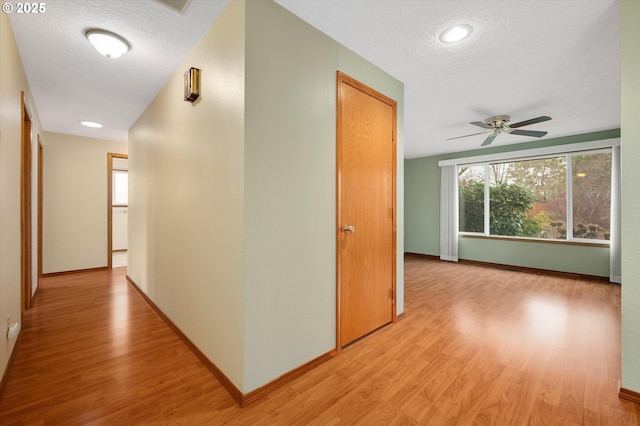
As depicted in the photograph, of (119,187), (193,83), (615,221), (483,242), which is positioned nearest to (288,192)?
(193,83)

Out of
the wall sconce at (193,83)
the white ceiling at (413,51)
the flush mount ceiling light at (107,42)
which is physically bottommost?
the wall sconce at (193,83)

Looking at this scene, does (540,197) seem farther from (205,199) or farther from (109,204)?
(109,204)

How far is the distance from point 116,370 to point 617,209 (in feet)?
22.0

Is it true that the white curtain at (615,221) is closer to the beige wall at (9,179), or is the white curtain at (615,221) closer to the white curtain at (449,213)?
the white curtain at (449,213)

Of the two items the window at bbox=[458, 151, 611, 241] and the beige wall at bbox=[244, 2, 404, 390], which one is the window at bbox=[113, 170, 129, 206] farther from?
the window at bbox=[458, 151, 611, 241]

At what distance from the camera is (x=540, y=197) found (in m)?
5.30

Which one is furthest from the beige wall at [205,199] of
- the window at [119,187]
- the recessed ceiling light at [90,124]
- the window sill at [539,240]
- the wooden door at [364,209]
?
the window sill at [539,240]

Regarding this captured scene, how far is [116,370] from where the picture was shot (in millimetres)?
1997

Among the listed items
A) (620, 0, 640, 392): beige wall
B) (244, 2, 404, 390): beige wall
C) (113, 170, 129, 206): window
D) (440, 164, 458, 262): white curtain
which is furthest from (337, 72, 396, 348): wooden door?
(113, 170, 129, 206): window

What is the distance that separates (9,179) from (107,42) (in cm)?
125

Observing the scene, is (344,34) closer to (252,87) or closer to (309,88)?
(309,88)

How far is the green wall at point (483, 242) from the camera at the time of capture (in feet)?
15.6

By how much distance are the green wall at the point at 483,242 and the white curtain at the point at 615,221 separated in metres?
0.20

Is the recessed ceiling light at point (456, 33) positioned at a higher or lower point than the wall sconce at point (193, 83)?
higher
